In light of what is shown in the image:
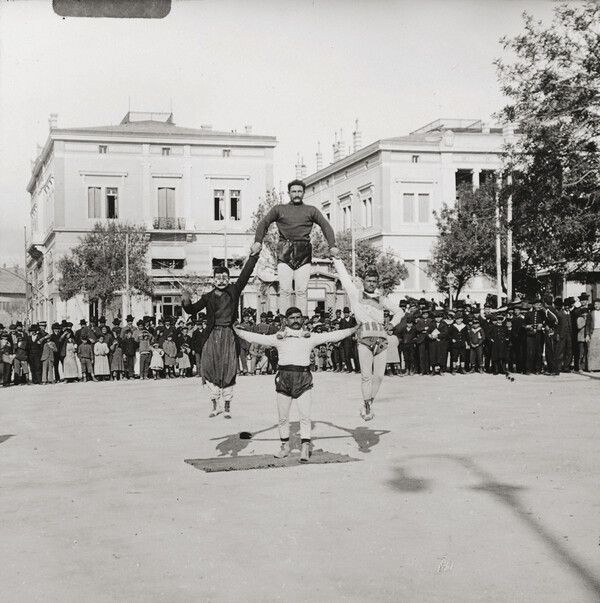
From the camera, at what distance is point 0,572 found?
612 cm

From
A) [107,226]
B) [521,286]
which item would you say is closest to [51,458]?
[521,286]

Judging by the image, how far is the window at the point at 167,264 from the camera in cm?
6081

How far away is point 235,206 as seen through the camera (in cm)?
6334

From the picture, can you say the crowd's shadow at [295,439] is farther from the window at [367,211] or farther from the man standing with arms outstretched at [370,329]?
the window at [367,211]

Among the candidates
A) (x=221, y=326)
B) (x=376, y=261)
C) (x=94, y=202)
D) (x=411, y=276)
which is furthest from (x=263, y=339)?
(x=411, y=276)

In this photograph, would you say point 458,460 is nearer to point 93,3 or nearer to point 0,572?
point 0,572

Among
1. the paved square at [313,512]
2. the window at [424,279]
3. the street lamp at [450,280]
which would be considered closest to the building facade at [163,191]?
the window at [424,279]

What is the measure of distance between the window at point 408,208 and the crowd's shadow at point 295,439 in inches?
2016

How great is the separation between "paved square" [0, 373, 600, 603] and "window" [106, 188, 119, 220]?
48.2m

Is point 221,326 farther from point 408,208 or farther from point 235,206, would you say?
point 408,208

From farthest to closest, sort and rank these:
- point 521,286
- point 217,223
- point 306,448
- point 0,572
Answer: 1. point 217,223
2. point 521,286
3. point 306,448
4. point 0,572

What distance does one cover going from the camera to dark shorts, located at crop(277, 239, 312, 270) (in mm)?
11867

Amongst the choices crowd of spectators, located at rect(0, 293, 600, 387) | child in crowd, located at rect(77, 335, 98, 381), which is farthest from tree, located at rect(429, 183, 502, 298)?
child in crowd, located at rect(77, 335, 98, 381)

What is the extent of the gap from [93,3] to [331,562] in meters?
3.87
